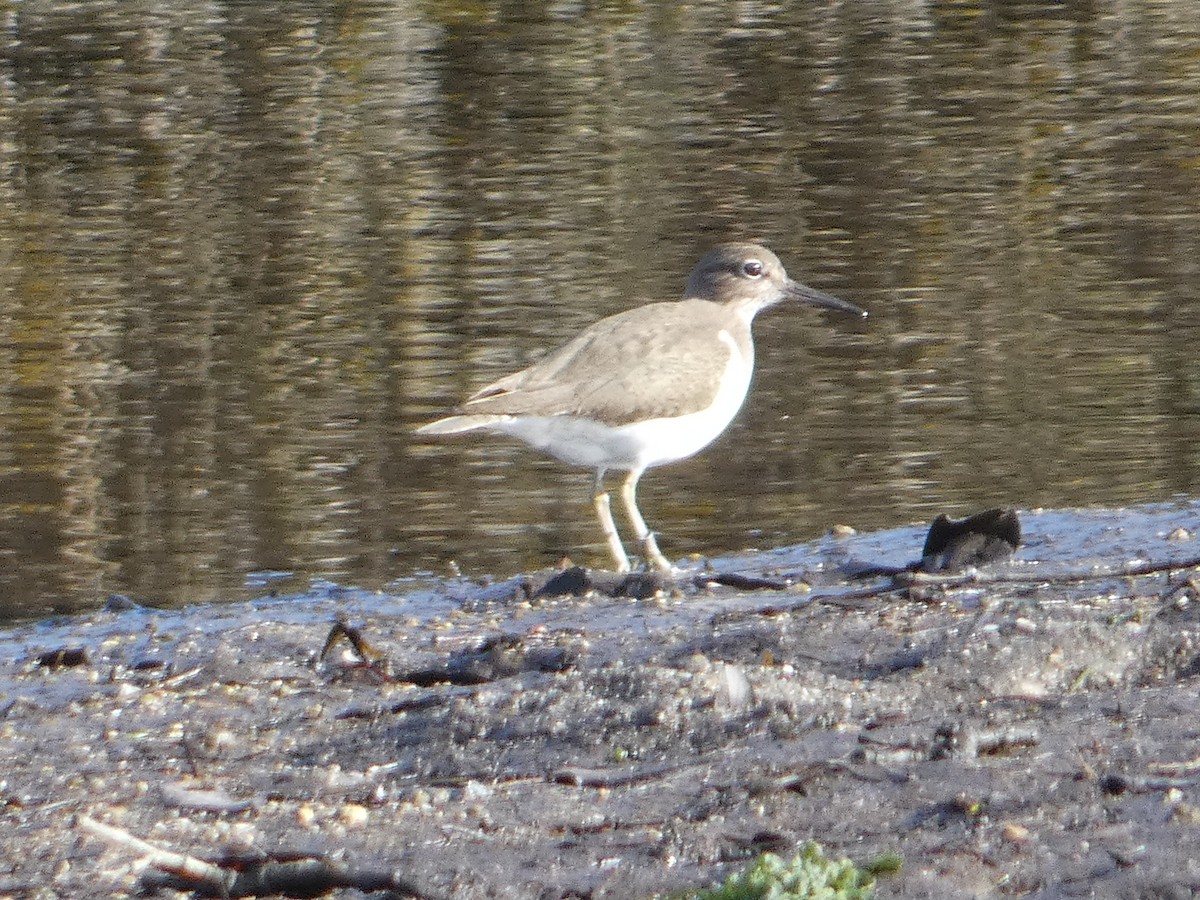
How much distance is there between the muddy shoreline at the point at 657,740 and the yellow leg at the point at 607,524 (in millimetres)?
886

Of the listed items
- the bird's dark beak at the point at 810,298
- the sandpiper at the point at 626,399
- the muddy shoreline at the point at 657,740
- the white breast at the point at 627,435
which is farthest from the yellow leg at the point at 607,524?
the bird's dark beak at the point at 810,298

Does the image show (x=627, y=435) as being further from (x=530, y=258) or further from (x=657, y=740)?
(x=530, y=258)

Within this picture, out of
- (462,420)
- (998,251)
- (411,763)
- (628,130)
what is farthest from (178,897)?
(628,130)

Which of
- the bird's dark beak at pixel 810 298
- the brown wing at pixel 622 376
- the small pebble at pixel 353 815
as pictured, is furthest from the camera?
the bird's dark beak at pixel 810 298

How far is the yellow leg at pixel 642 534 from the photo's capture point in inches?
282

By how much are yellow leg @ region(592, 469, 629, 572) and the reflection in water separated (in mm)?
280

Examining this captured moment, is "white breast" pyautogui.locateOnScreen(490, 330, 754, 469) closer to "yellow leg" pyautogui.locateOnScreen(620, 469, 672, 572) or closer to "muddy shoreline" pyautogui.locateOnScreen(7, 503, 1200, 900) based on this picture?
"yellow leg" pyautogui.locateOnScreen(620, 469, 672, 572)

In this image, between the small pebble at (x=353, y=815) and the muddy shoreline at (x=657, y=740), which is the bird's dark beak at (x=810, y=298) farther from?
the small pebble at (x=353, y=815)

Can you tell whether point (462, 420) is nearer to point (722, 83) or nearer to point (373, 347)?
point (373, 347)

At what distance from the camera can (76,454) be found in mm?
9164

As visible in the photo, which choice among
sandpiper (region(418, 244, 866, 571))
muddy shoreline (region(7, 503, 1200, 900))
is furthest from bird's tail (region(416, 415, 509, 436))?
muddy shoreline (region(7, 503, 1200, 900))

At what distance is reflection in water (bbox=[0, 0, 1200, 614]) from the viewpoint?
8227 millimetres

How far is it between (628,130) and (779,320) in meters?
5.49

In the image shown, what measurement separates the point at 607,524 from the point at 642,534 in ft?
0.67
